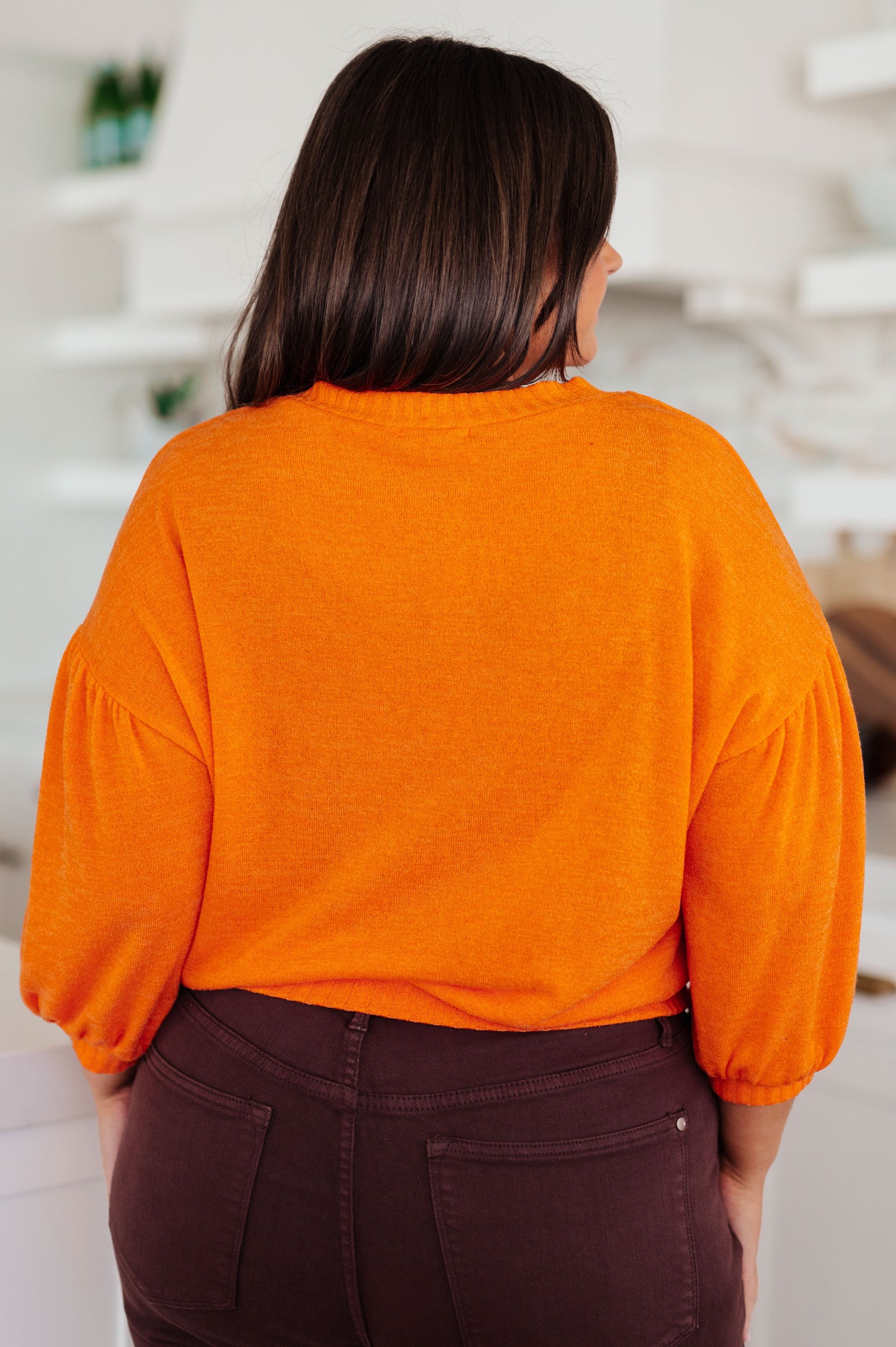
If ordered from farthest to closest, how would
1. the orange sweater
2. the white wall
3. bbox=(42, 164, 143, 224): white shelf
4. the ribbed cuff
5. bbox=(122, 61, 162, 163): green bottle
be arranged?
bbox=(122, 61, 162, 163): green bottle, bbox=(42, 164, 143, 224): white shelf, the white wall, the ribbed cuff, the orange sweater

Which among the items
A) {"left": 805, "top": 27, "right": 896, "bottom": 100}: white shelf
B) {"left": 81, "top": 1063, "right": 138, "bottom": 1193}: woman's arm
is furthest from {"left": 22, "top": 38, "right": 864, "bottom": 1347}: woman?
{"left": 805, "top": 27, "right": 896, "bottom": 100}: white shelf

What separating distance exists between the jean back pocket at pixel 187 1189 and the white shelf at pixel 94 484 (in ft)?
6.46

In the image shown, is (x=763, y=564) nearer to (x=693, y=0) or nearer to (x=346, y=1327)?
(x=346, y=1327)

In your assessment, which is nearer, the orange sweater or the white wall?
the orange sweater

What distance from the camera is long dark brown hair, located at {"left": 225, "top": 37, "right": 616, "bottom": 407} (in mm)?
630

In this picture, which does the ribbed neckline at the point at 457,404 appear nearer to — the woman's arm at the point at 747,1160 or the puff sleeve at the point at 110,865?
the puff sleeve at the point at 110,865

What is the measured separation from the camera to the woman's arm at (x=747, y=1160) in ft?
2.39

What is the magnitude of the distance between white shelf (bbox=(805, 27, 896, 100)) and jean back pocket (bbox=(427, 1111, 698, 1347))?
131 cm

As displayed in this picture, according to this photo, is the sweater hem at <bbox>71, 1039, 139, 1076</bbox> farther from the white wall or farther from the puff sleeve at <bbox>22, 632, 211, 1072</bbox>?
the white wall

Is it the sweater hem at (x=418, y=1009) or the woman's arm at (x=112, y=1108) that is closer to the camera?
the sweater hem at (x=418, y=1009)

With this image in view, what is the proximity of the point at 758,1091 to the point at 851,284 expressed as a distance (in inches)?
43.8

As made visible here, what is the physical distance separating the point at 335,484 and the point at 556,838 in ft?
0.67

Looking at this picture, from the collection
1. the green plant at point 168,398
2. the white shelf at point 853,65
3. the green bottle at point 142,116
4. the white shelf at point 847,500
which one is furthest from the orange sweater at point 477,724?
the green bottle at point 142,116

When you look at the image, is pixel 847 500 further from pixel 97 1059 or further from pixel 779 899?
pixel 97 1059
